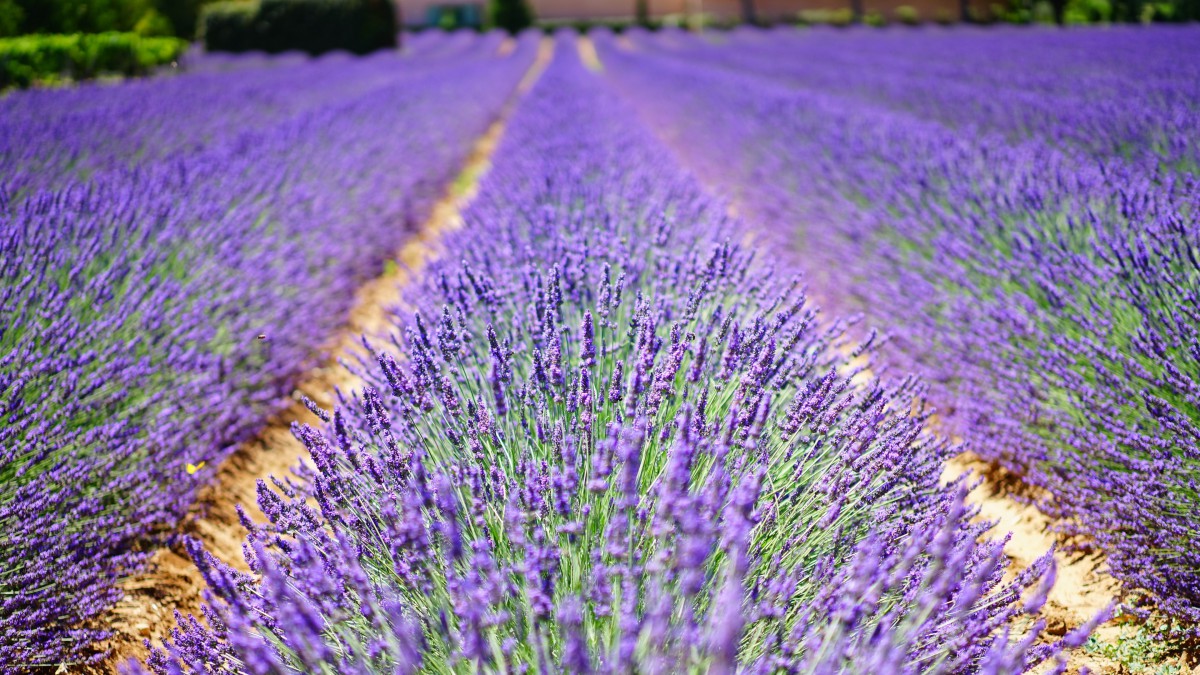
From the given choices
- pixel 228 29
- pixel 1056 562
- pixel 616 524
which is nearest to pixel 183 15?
pixel 228 29

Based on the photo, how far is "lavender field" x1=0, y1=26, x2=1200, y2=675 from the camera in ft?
3.72

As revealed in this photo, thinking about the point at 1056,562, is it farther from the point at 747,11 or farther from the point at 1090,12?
the point at 747,11

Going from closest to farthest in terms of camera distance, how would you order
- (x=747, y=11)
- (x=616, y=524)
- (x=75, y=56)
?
(x=616, y=524), (x=75, y=56), (x=747, y=11)

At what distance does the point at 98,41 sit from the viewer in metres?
7.58

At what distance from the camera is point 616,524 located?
42.3 inches

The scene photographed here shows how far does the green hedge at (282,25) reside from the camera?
17.5m

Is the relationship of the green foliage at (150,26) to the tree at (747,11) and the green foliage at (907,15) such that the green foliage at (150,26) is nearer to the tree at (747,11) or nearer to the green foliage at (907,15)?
the tree at (747,11)

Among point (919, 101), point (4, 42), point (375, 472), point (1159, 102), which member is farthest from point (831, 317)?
point (4, 42)

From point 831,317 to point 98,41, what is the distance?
26.3 feet

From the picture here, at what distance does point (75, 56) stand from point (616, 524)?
28.3ft

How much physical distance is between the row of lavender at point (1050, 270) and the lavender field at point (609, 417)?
20 millimetres

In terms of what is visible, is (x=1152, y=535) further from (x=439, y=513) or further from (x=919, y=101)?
(x=919, y=101)

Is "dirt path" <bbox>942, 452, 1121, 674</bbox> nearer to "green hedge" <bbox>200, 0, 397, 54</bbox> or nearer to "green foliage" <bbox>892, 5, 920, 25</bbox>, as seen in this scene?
"green hedge" <bbox>200, 0, 397, 54</bbox>

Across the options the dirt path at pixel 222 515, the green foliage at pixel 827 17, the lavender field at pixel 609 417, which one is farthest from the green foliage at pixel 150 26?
the green foliage at pixel 827 17
